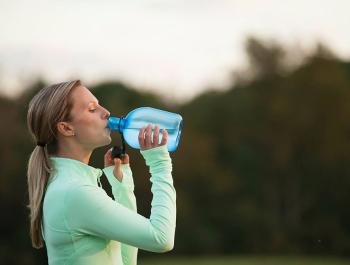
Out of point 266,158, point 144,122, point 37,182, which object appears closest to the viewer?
point 37,182

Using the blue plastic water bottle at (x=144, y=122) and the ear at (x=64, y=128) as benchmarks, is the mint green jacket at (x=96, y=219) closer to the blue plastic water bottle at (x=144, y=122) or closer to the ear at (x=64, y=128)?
the ear at (x=64, y=128)

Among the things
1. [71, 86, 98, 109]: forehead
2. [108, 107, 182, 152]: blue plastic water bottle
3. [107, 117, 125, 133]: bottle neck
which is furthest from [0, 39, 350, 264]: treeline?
[71, 86, 98, 109]: forehead

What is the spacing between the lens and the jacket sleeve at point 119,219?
7.63ft

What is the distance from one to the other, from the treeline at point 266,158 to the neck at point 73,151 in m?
35.7

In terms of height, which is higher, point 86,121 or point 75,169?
point 86,121

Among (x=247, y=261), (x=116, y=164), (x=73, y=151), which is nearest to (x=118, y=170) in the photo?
(x=116, y=164)

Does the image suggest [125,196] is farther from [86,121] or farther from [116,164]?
[86,121]

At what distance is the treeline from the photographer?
4066 cm

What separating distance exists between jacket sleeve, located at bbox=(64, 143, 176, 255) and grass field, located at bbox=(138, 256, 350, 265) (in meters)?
31.1

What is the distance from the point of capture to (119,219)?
7.64 ft

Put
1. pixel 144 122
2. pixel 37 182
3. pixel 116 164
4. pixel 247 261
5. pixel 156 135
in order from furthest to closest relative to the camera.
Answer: pixel 247 261, pixel 116 164, pixel 144 122, pixel 37 182, pixel 156 135

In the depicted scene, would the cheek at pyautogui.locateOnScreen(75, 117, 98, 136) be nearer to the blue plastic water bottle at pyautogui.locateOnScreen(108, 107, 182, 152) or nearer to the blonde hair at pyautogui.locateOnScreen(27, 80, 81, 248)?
the blonde hair at pyautogui.locateOnScreen(27, 80, 81, 248)

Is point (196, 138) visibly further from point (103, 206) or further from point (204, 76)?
point (103, 206)

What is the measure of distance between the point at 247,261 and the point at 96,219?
112ft
